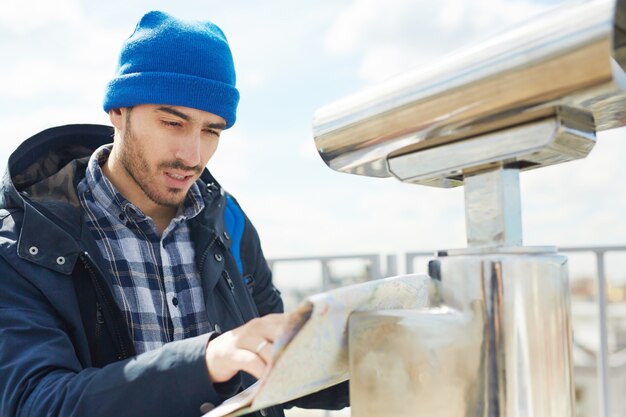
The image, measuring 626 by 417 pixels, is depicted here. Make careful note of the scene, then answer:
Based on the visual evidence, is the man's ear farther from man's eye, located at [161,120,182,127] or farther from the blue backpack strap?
the blue backpack strap

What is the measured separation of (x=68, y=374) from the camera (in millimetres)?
819

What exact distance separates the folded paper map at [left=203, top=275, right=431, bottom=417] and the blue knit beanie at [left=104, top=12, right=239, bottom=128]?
45.0 inches

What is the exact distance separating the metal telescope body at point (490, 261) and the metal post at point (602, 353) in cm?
201

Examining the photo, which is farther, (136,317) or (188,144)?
(188,144)

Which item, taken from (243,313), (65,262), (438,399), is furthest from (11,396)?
(438,399)

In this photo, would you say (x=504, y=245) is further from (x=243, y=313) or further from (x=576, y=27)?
(x=243, y=313)

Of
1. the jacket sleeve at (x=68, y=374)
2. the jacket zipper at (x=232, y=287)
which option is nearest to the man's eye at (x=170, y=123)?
the jacket zipper at (x=232, y=287)

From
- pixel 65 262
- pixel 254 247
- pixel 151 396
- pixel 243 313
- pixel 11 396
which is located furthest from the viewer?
pixel 254 247

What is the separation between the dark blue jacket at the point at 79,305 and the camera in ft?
2.16

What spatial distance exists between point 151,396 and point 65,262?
0.55m

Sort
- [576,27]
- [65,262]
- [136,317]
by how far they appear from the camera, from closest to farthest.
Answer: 1. [576,27]
2. [65,262]
3. [136,317]

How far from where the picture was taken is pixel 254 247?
5.28 ft

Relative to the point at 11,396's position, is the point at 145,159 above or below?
above

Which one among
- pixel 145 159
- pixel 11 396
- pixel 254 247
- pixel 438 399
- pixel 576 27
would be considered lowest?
pixel 11 396
